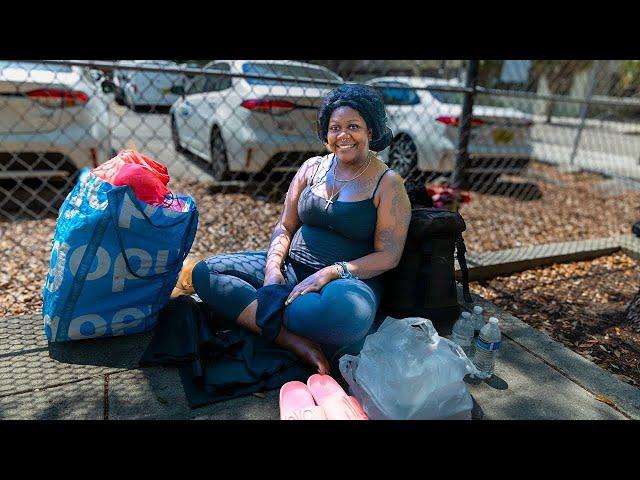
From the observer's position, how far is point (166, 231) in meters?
2.19

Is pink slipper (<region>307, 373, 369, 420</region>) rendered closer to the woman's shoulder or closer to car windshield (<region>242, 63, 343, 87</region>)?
the woman's shoulder

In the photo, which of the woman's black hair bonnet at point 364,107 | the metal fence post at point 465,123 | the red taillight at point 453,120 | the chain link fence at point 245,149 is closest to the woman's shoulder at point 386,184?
the woman's black hair bonnet at point 364,107

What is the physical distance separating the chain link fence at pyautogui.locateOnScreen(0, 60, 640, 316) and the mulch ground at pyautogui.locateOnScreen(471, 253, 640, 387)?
2.28 ft

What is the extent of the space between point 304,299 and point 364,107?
970 mm

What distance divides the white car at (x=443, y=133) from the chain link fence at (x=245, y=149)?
0.01 meters

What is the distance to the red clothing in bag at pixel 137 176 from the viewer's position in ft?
6.88

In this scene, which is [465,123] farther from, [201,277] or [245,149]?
[201,277]

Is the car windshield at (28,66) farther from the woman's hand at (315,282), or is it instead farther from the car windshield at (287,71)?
the woman's hand at (315,282)

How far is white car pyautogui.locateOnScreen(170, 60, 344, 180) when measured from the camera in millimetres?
4617

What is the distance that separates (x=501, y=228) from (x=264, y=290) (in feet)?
11.5

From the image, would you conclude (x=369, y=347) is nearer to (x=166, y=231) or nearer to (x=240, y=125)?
(x=166, y=231)

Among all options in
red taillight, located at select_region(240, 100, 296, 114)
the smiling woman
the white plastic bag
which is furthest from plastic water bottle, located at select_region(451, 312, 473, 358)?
red taillight, located at select_region(240, 100, 296, 114)

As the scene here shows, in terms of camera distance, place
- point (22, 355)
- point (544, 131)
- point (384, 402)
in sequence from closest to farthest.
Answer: point (384, 402) < point (22, 355) < point (544, 131)

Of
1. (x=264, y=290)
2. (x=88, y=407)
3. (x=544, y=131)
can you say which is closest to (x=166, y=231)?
(x=264, y=290)
